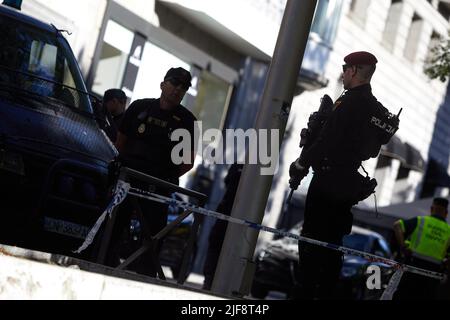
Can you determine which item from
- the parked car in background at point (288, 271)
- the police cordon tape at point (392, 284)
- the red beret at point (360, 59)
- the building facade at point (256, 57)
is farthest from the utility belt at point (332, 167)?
the parked car in background at point (288, 271)

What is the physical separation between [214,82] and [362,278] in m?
6.92

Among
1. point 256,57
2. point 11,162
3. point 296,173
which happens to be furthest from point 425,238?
point 256,57

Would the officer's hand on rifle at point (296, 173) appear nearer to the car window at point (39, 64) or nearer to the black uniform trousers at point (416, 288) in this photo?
the car window at point (39, 64)

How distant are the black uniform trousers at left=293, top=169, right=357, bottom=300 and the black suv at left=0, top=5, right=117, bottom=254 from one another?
146cm

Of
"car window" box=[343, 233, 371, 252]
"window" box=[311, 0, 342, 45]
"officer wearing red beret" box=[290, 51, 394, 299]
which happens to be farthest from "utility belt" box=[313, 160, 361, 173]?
"window" box=[311, 0, 342, 45]

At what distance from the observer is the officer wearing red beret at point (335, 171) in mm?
6922

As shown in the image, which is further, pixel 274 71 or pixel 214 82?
pixel 214 82

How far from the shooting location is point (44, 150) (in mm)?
7496

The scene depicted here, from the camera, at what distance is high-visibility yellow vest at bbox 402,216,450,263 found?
1157 cm

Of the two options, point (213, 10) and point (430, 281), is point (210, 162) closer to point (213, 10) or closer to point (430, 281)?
point (213, 10)

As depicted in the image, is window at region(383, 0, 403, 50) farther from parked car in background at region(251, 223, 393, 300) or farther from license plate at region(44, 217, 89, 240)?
license plate at region(44, 217, 89, 240)

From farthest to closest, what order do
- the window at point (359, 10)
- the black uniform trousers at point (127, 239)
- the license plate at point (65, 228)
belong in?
the window at point (359, 10), the license plate at point (65, 228), the black uniform trousers at point (127, 239)
